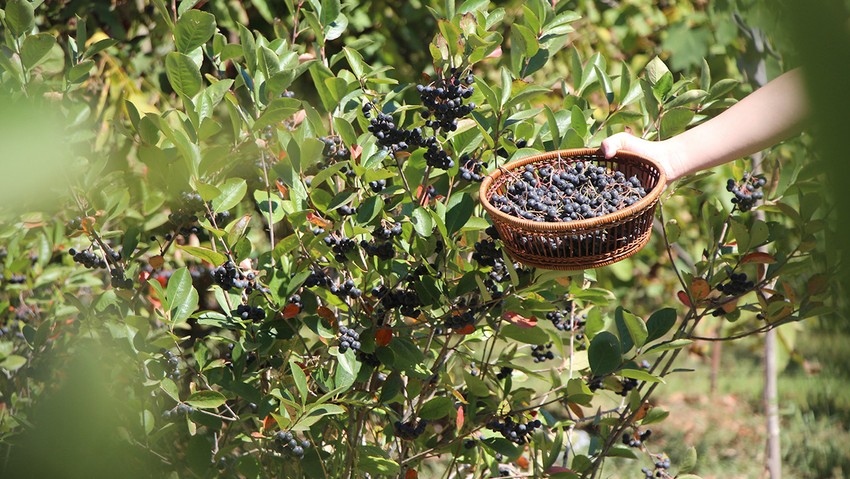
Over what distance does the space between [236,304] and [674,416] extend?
10.6ft

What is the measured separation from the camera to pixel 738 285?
4.83ft

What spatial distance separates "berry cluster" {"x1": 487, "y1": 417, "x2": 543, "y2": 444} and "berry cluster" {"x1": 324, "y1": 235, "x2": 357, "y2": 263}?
1.45 feet

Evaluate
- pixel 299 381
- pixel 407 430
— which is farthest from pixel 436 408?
pixel 299 381

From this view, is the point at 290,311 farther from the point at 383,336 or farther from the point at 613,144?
the point at 613,144

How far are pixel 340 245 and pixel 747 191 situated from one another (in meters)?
0.76

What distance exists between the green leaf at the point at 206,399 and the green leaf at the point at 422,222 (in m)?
0.44

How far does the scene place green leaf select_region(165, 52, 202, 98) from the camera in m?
1.37

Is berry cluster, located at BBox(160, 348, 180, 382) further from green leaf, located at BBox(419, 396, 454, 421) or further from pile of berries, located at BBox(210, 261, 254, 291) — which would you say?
green leaf, located at BBox(419, 396, 454, 421)

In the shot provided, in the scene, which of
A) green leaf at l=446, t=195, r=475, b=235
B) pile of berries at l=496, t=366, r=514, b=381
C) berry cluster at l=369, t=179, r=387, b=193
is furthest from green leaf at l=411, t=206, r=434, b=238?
pile of berries at l=496, t=366, r=514, b=381

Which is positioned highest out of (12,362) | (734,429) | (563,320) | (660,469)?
(563,320)

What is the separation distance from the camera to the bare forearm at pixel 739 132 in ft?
4.06

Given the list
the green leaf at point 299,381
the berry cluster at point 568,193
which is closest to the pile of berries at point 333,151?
the berry cluster at point 568,193

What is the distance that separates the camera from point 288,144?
1.40 meters

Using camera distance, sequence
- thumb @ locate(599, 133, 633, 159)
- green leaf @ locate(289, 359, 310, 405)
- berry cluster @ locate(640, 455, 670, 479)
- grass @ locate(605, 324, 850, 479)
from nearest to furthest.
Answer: green leaf @ locate(289, 359, 310, 405), thumb @ locate(599, 133, 633, 159), berry cluster @ locate(640, 455, 670, 479), grass @ locate(605, 324, 850, 479)
